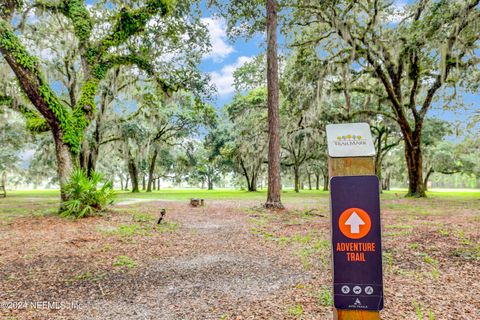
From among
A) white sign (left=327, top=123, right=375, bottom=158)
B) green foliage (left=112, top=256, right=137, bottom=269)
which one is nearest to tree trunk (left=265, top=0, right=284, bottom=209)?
green foliage (left=112, top=256, right=137, bottom=269)

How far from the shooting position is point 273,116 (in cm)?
1018

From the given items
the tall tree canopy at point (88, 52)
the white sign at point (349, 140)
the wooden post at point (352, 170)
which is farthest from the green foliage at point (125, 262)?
the tall tree canopy at point (88, 52)

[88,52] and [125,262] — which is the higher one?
[88,52]

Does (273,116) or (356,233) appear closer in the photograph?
(356,233)

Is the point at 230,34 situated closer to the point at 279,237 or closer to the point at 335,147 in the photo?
the point at 279,237

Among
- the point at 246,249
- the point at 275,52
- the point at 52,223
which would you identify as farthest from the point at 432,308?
the point at 275,52

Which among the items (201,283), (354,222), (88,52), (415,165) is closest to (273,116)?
(88,52)

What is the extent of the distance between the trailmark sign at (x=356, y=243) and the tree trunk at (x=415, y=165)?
15.1 metres

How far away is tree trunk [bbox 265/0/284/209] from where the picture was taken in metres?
10.1

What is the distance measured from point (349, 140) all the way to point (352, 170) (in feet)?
0.59

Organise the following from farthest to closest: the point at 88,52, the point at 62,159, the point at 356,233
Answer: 1. the point at 88,52
2. the point at 62,159
3. the point at 356,233

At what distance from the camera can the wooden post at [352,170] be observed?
5.84 ft

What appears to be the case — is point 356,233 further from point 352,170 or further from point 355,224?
point 352,170

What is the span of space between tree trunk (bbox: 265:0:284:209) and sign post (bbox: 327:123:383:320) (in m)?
8.19
